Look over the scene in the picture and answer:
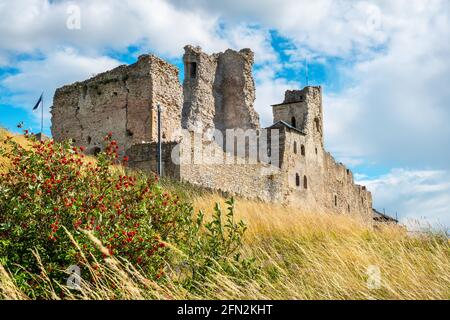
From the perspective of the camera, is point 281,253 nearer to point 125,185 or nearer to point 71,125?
point 125,185

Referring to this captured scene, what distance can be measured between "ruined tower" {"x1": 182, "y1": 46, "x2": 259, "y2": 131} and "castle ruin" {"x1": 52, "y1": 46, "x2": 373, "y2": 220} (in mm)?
69

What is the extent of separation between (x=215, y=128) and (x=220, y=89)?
9.09ft

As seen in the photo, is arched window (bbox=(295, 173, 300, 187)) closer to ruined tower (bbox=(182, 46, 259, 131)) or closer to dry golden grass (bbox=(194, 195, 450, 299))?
ruined tower (bbox=(182, 46, 259, 131))

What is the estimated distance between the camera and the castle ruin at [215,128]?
2103 centimetres

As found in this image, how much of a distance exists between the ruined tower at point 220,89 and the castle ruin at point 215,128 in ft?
0.23

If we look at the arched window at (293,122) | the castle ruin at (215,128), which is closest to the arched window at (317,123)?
the castle ruin at (215,128)

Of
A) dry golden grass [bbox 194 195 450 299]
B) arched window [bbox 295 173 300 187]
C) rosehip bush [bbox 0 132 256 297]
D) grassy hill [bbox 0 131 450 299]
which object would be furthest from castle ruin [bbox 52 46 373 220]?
rosehip bush [bbox 0 132 256 297]

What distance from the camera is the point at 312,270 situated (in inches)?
260

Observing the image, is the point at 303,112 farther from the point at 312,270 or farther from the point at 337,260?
the point at 312,270

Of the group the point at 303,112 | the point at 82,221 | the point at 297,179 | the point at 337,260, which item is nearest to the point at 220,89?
the point at 303,112

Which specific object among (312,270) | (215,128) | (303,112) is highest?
(303,112)

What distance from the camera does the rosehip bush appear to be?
656cm

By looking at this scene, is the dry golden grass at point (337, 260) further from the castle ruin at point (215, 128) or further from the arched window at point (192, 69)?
the arched window at point (192, 69)

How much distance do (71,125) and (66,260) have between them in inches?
825
